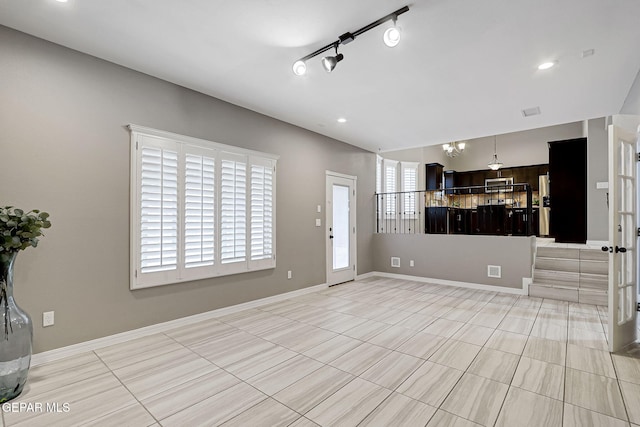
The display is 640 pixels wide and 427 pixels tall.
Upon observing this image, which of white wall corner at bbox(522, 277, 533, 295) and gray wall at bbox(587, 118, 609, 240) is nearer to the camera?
white wall corner at bbox(522, 277, 533, 295)

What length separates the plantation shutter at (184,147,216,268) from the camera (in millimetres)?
3660

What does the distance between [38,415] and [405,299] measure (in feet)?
14.4

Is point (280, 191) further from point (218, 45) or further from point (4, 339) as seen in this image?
point (4, 339)

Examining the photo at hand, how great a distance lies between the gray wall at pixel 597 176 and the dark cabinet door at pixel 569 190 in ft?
0.80

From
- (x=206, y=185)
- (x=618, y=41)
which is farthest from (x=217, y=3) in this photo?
(x=618, y=41)

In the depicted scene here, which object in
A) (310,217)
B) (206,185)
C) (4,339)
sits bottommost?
(4,339)

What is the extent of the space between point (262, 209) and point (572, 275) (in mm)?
5190

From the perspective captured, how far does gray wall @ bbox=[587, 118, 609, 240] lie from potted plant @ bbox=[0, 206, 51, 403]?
29.8 feet

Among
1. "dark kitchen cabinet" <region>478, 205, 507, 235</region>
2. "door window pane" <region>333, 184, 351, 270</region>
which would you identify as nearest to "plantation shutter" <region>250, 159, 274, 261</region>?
"door window pane" <region>333, 184, 351, 270</region>

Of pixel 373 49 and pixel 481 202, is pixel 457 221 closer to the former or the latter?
pixel 481 202

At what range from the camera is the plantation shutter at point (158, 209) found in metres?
3.31

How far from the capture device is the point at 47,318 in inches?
108

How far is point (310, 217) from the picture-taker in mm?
5363

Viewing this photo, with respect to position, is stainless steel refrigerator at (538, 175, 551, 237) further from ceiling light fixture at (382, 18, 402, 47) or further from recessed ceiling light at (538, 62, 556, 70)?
ceiling light fixture at (382, 18, 402, 47)
